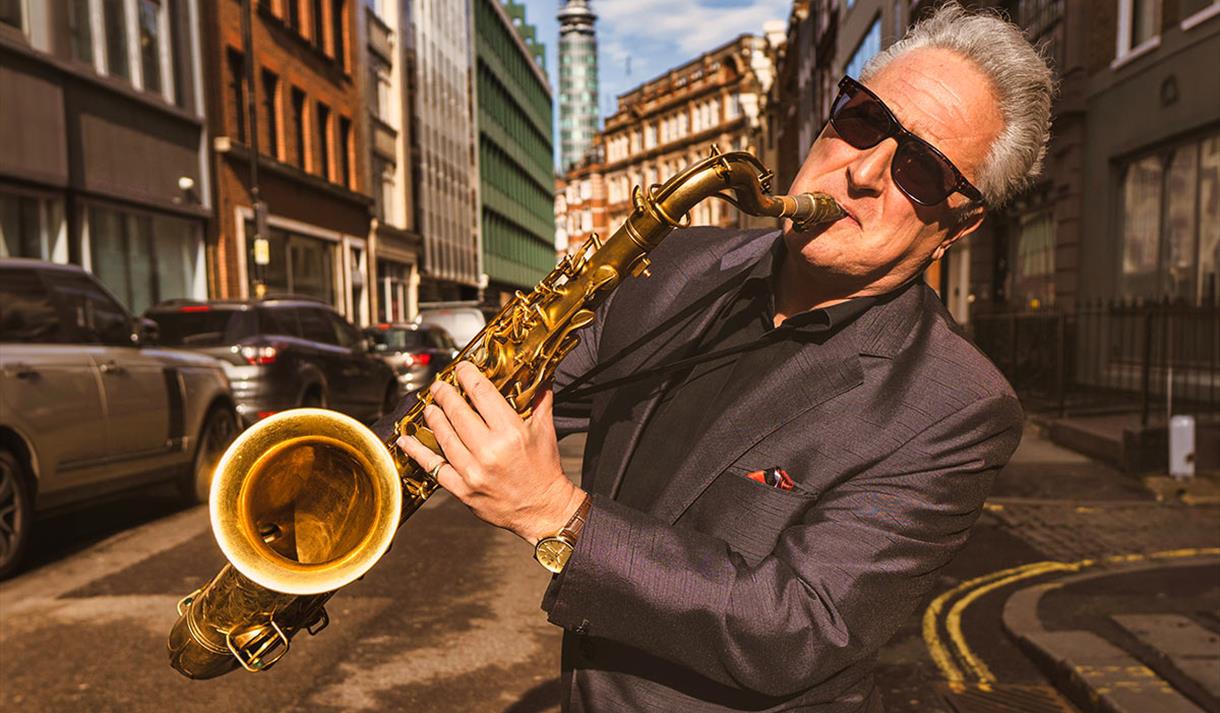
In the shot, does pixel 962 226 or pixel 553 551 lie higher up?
pixel 962 226

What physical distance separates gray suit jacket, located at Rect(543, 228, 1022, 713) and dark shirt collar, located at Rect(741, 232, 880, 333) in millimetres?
39

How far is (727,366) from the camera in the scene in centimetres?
189

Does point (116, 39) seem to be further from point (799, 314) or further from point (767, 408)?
point (767, 408)

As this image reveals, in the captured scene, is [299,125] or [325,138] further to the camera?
[325,138]

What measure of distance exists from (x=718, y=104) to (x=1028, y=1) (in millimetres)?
63509

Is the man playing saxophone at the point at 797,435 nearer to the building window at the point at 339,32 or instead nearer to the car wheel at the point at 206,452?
the car wheel at the point at 206,452

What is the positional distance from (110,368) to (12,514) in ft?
4.32

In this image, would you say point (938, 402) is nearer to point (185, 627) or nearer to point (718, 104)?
point (185, 627)

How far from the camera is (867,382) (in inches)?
63.9

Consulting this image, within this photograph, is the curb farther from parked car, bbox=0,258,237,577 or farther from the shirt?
parked car, bbox=0,258,237,577

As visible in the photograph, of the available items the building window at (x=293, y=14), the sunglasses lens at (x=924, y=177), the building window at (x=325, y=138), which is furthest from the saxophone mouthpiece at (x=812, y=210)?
the building window at (x=325, y=138)

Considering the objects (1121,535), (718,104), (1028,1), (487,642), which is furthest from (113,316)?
(718,104)

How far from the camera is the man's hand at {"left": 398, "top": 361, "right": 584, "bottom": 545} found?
4.52 feet

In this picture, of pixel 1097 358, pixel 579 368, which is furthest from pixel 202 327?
pixel 1097 358
